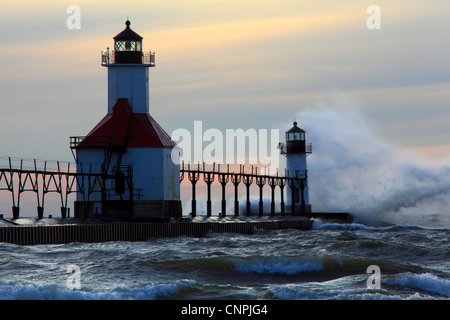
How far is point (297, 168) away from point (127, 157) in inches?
1088

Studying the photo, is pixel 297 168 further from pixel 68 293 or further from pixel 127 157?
pixel 68 293

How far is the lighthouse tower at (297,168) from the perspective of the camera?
7331 centimetres

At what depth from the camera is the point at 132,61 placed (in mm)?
52094

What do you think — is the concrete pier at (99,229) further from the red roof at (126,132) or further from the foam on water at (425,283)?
the foam on water at (425,283)

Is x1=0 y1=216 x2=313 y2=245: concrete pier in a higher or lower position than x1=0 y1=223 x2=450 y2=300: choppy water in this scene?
higher

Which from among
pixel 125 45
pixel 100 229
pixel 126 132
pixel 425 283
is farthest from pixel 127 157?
pixel 425 283

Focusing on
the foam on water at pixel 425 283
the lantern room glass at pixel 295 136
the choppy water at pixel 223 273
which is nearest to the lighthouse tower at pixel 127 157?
the choppy water at pixel 223 273

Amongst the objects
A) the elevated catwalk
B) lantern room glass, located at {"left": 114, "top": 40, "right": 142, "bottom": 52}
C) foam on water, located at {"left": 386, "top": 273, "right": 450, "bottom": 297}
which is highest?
lantern room glass, located at {"left": 114, "top": 40, "right": 142, "bottom": 52}

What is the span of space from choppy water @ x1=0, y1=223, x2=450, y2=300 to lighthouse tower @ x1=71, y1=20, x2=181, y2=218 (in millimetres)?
14160

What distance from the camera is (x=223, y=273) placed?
24828 millimetres

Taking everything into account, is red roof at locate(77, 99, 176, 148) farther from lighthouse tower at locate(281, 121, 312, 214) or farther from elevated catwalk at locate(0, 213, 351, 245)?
lighthouse tower at locate(281, 121, 312, 214)

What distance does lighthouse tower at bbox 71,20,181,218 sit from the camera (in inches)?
1922

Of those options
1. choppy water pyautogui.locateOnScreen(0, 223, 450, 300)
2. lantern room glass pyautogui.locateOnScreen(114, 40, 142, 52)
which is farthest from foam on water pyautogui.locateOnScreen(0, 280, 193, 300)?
lantern room glass pyautogui.locateOnScreen(114, 40, 142, 52)
